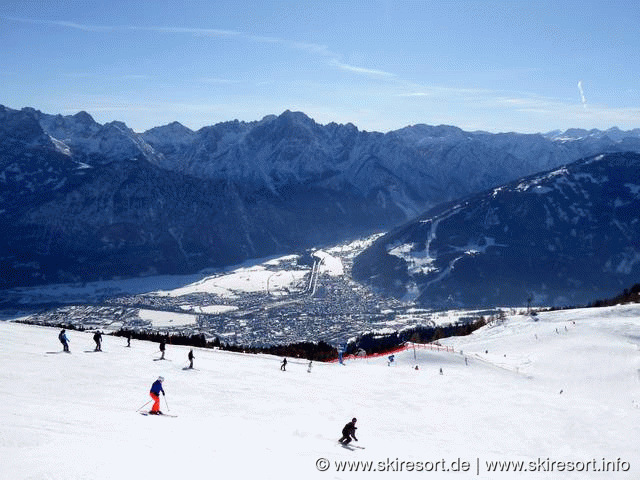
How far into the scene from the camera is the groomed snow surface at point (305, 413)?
2269 centimetres

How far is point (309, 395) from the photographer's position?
45812 millimetres

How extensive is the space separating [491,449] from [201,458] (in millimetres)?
21198

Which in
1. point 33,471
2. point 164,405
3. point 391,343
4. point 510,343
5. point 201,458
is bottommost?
point 391,343

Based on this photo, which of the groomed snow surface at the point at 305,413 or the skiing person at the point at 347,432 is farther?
the skiing person at the point at 347,432

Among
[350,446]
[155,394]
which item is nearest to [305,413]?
[350,446]

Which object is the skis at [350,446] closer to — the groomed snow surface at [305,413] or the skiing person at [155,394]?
the groomed snow surface at [305,413]

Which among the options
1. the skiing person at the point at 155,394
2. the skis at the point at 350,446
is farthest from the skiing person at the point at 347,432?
the skiing person at the point at 155,394

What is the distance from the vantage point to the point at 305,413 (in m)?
39.4

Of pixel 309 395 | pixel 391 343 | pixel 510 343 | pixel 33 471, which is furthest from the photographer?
→ pixel 391 343

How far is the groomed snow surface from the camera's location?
74.4 ft

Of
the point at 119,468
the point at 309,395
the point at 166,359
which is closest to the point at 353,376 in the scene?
the point at 309,395

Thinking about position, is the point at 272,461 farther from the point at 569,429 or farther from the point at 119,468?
the point at 569,429

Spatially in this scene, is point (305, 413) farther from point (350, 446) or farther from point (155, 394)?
point (155, 394)

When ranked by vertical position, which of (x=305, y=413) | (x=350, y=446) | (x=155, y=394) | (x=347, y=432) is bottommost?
(x=305, y=413)
